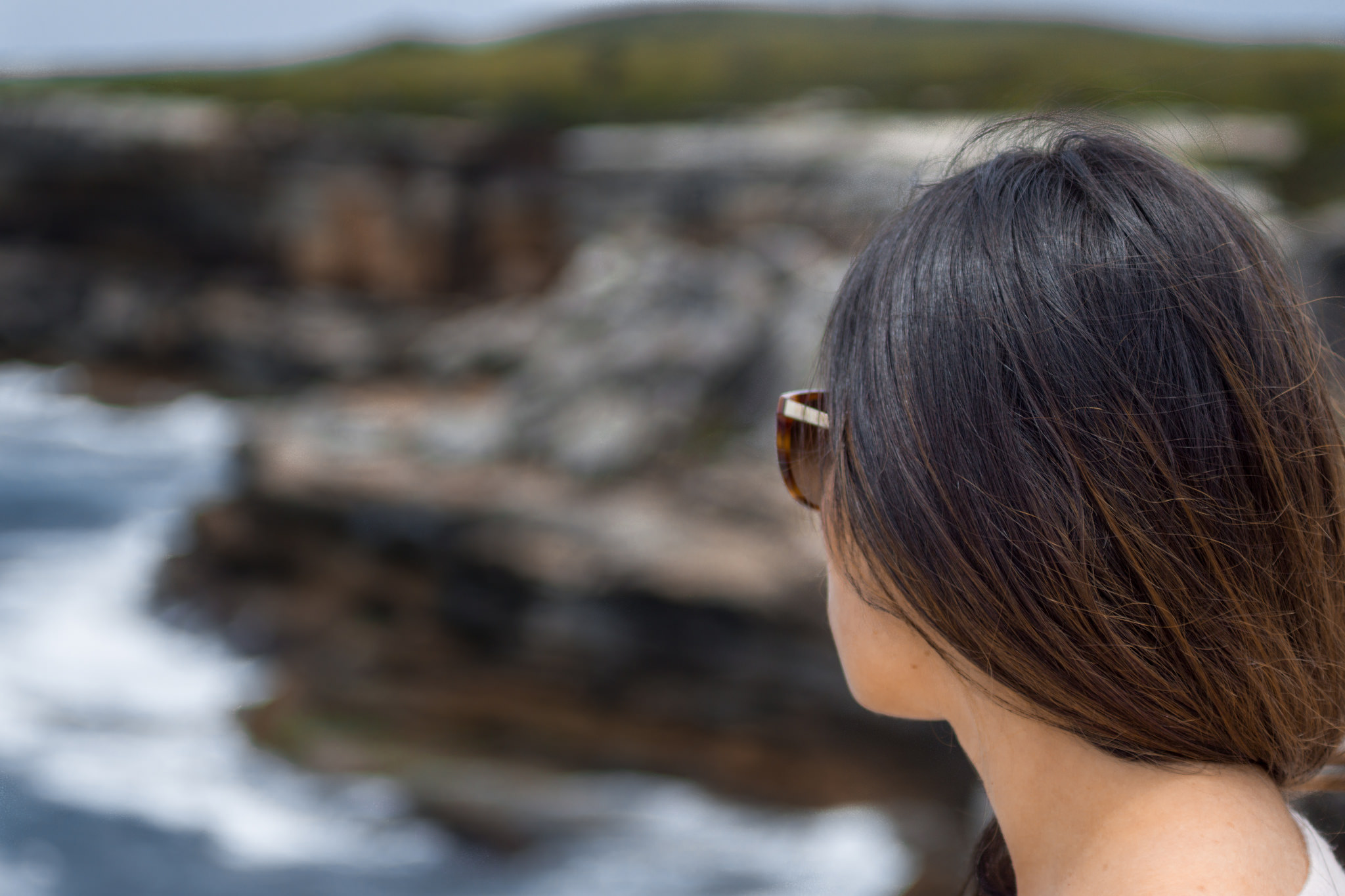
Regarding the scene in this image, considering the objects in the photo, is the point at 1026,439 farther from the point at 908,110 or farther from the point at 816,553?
the point at 908,110

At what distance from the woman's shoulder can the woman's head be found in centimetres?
6

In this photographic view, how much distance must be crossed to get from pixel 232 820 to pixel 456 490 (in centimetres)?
265

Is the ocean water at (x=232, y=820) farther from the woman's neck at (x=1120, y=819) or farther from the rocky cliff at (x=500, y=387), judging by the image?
the woman's neck at (x=1120, y=819)

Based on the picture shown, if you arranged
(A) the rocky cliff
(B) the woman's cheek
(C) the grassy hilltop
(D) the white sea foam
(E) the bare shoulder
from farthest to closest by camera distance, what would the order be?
(C) the grassy hilltop < (A) the rocky cliff < (D) the white sea foam < (B) the woman's cheek < (E) the bare shoulder

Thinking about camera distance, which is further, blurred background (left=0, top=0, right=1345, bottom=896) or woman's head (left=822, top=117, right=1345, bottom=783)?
blurred background (left=0, top=0, right=1345, bottom=896)

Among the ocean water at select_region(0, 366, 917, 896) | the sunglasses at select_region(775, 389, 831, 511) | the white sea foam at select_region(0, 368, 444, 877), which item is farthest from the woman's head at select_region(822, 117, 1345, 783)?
the white sea foam at select_region(0, 368, 444, 877)

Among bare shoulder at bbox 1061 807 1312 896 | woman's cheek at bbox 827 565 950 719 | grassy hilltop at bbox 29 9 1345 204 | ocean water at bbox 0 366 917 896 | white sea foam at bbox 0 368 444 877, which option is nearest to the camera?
bare shoulder at bbox 1061 807 1312 896

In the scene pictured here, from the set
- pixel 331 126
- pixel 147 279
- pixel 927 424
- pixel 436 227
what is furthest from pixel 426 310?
pixel 927 424

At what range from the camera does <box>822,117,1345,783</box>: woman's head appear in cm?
71

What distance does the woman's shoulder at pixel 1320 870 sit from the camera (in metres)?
0.69

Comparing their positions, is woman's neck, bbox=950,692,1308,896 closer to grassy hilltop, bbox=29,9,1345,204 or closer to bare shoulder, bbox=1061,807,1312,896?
bare shoulder, bbox=1061,807,1312,896

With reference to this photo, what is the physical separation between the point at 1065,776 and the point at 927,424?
0.30 m

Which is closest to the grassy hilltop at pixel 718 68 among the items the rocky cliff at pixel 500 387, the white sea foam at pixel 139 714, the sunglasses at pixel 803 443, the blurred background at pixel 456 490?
the blurred background at pixel 456 490

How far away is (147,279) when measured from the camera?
17766 mm
